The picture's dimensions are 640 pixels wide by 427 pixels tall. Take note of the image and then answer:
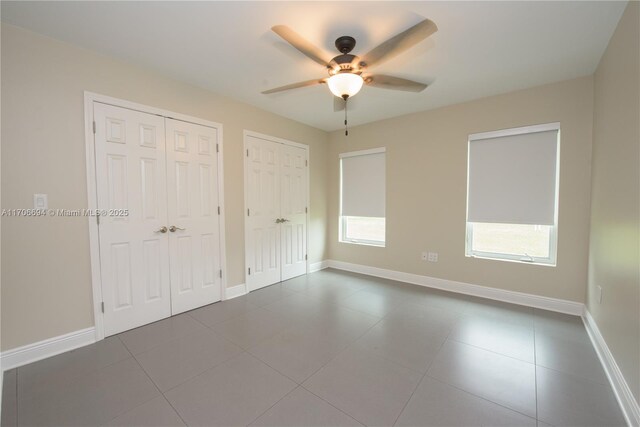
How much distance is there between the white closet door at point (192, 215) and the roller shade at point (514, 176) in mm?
3336

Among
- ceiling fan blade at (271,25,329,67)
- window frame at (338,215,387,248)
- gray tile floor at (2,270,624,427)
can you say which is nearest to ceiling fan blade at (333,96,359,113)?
ceiling fan blade at (271,25,329,67)

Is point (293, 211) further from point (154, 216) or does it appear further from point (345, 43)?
point (345, 43)

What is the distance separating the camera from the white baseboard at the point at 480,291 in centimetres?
289

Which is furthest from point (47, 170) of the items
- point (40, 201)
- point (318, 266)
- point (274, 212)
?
point (318, 266)

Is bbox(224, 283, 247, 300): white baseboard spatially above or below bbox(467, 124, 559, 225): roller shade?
below

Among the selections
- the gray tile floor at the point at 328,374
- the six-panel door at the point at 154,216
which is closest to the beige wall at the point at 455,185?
the gray tile floor at the point at 328,374

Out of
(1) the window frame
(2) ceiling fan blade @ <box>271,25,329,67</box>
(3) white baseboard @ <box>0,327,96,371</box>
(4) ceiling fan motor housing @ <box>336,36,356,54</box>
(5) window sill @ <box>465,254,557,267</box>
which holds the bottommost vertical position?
(3) white baseboard @ <box>0,327,96,371</box>

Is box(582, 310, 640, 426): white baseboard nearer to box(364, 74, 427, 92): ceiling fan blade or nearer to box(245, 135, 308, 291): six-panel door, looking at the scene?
box(364, 74, 427, 92): ceiling fan blade

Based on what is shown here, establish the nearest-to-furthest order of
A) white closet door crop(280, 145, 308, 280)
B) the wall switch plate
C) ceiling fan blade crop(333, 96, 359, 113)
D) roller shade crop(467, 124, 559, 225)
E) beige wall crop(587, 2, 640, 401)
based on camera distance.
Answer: beige wall crop(587, 2, 640, 401) < the wall switch plate < ceiling fan blade crop(333, 96, 359, 113) < roller shade crop(467, 124, 559, 225) < white closet door crop(280, 145, 308, 280)

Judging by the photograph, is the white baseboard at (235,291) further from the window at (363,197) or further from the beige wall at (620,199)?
the beige wall at (620,199)

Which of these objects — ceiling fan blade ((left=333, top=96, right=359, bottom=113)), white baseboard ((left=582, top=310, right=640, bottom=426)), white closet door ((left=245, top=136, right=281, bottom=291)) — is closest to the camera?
white baseboard ((left=582, top=310, right=640, bottom=426))

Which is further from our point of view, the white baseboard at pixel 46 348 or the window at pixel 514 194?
the window at pixel 514 194

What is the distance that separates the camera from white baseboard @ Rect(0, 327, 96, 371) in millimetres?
1939

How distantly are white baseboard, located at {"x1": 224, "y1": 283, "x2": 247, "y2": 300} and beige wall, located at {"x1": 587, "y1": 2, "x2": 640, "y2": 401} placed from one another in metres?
3.49
